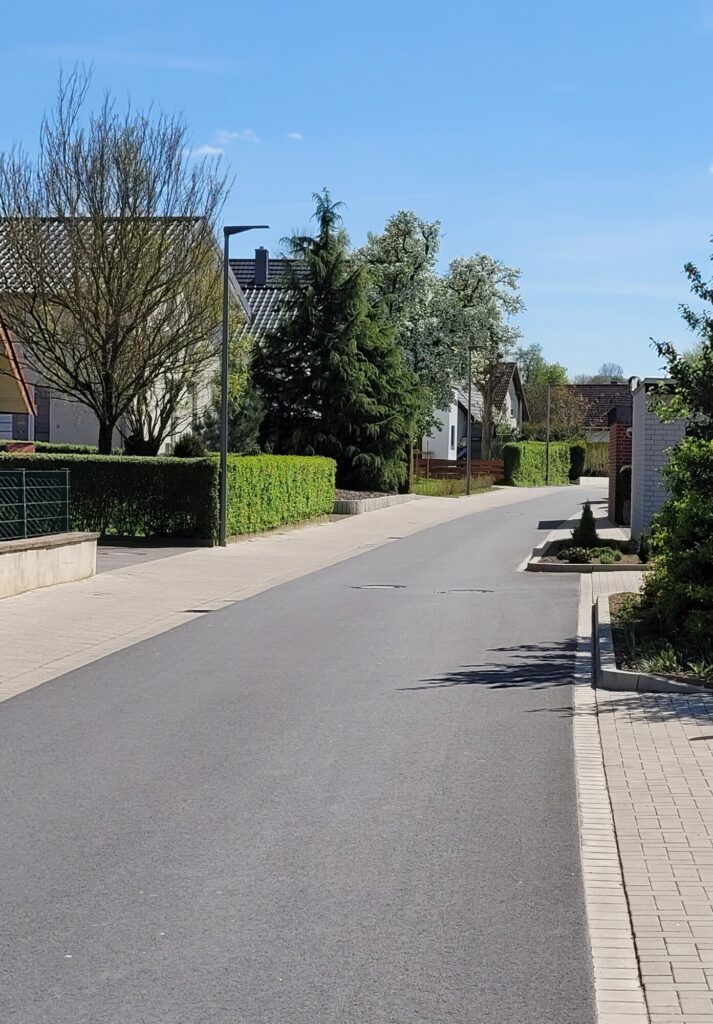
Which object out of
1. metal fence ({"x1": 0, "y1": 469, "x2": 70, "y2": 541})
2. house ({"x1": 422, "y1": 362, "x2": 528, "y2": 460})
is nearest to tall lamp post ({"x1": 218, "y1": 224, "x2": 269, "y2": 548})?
metal fence ({"x1": 0, "y1": 469, "x2": 70, "y2": 541})

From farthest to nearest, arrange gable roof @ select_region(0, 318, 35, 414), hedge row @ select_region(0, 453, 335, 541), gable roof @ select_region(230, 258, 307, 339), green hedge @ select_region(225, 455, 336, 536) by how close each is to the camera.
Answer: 1. gable roof @ select_region(230, 258, 307, 339)
2. gable roof @ select_region(0, 318, 35, 414)
3. green hedge @ select_region(225, 455, 336, 536)
4. hedge row @ select_region(0, 453, 335, 541)

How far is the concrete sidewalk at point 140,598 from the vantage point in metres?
12.7

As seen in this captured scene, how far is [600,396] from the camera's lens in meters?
120

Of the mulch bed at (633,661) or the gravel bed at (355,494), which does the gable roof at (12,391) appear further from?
the mulch bed at (633,661)

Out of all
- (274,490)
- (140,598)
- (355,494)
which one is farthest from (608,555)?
(355,494)

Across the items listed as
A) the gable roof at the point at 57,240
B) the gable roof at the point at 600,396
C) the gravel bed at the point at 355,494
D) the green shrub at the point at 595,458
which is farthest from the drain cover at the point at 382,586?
the gable roof at the point at 600,396

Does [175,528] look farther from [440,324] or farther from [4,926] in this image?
[440,324]

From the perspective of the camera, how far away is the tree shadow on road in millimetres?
11133

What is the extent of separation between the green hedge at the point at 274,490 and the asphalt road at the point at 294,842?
14.9 m

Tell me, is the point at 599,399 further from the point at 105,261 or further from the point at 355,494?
the point at 105,261

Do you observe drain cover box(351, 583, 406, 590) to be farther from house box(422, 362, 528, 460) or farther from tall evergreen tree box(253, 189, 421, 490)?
house box(422, 362, 528, 460)

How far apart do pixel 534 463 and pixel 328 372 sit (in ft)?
114

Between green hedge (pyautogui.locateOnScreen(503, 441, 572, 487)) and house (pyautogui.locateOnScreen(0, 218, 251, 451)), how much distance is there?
27.3 metres

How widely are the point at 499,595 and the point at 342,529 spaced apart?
15.7 meters
